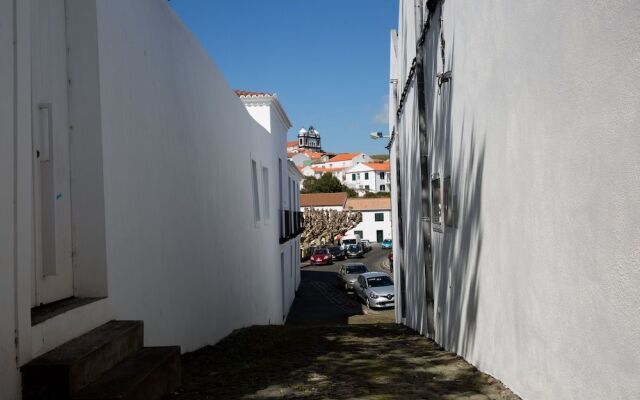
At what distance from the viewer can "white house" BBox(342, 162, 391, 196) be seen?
378 feet

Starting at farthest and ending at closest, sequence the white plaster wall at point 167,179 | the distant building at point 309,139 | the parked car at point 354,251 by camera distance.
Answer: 1. the distant building at point 309,139
2. the parked car at point 354,251
3. the white plaster wall at point 167,179

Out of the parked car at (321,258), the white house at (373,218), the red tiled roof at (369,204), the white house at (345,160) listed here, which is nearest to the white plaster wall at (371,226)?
the white house at (373,218)

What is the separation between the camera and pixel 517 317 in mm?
4453

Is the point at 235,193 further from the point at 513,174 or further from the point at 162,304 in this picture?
the point at 513,174

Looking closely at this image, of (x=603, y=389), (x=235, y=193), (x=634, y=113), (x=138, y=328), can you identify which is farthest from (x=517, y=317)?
(x=235, y=193)

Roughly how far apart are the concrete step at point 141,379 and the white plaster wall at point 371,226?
66.6 metres

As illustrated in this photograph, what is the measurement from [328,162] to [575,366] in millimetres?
136374

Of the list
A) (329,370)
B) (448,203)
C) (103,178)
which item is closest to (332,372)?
(329,370)

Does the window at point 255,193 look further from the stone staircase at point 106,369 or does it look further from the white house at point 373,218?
the white house at point 373,218

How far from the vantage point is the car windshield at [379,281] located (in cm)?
2542

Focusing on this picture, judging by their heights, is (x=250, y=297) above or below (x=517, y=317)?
below

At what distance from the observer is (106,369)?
12.7 feet

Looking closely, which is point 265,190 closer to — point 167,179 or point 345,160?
point 167,179

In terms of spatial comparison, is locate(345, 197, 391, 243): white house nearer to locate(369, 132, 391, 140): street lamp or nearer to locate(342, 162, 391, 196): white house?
locate(342, 162, 391, 196): white house
